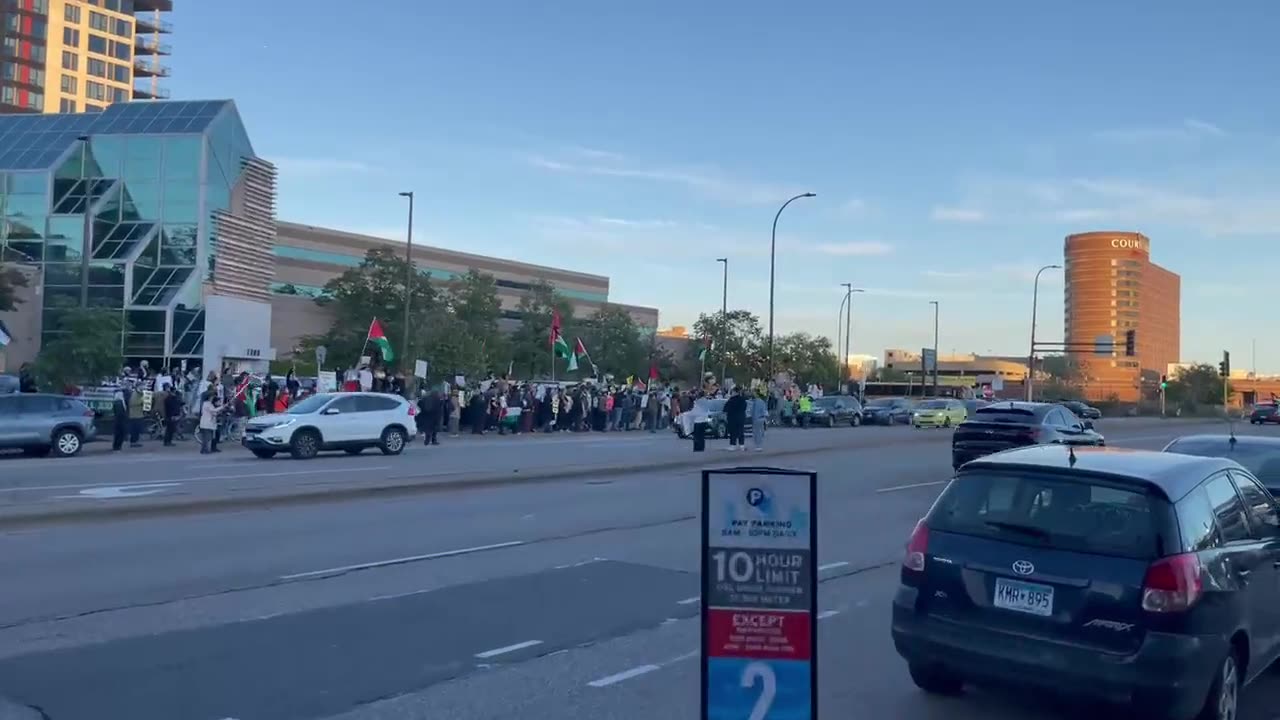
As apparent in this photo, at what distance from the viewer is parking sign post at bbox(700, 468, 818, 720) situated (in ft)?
16.7

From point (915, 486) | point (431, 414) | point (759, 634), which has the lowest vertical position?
point (915, 486)

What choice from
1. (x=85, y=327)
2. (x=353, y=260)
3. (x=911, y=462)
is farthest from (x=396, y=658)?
(x=353, y=260)

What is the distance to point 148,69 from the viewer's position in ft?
365

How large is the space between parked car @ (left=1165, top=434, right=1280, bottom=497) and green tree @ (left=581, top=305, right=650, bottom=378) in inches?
2989

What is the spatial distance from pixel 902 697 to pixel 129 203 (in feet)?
186

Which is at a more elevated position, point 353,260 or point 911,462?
point 353,260

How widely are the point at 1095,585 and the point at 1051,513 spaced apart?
529mm

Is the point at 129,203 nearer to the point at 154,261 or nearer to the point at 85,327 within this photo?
the point at 154,261

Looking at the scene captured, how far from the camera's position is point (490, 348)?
3201 inches

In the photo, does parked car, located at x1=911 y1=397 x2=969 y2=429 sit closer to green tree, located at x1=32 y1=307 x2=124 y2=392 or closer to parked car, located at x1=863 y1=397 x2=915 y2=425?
parked car, located at x1=863 y1=397 x2=915 y2=425

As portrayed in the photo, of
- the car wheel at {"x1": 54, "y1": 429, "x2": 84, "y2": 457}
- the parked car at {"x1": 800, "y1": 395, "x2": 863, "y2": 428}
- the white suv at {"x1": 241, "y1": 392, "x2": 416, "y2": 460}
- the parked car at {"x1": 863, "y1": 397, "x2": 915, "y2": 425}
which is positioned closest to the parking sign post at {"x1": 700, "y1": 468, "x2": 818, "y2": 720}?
the white suv at {"x1": 241, "y1": 392, "x2": 416, "y2": 460}

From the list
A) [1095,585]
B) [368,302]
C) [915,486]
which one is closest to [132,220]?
[368,302]

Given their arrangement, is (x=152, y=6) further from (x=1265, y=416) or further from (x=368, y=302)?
(x=1265, y=416)

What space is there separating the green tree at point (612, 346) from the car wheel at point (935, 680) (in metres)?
82.1
